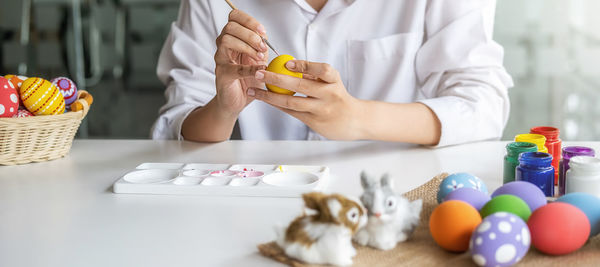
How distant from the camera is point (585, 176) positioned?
3.00 feet

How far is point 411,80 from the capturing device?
5.59 ft

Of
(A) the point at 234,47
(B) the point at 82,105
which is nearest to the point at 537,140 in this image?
(A) the point at 234,47

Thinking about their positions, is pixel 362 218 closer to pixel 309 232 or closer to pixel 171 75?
pixel 309 232

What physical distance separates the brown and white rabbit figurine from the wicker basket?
0.70m

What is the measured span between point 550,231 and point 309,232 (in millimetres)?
278

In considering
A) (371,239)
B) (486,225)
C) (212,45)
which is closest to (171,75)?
(212,45)

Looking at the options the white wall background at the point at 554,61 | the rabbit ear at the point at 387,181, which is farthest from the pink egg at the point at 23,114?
the white wall background at the point at 554,61

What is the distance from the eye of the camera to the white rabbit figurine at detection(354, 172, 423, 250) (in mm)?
764

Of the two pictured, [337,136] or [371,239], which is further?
[337,136]

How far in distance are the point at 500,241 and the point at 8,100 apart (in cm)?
94

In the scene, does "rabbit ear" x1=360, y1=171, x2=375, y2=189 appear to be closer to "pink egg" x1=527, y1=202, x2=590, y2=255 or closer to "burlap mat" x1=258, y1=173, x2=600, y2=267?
"burlap mat" x1=258, y1=173, x2=600, y2=267

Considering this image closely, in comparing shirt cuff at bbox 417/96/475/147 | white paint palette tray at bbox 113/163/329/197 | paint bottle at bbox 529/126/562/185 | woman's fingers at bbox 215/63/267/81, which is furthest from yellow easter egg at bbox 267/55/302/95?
paint bottle at bbox 529/126/562/185

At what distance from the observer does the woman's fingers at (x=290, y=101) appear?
1169 millimetres

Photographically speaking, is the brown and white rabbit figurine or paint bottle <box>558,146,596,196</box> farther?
paint bottle <box>558,146,596,196</box>
